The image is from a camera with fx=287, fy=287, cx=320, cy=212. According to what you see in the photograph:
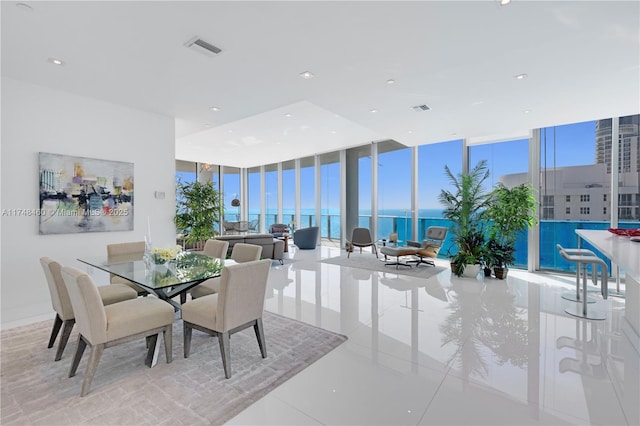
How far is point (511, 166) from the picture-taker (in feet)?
20.4

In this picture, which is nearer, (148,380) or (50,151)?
(148,380)

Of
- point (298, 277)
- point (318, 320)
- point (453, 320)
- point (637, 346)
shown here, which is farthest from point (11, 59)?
point (637, 346)

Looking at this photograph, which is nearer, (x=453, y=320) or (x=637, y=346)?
(x=637, y=346)

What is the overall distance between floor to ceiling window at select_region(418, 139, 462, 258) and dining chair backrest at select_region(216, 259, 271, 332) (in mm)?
5709

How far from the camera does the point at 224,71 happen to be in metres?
3.41

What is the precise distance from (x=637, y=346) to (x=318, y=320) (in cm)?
320

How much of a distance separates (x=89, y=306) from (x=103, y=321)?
0.15 m

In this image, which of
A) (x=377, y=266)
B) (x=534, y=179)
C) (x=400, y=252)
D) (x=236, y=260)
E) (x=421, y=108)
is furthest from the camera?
(x=377, y=266)

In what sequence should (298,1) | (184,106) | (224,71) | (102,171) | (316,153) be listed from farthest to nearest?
(316,153), (184,106), (102,171), (224,71), (298,1)

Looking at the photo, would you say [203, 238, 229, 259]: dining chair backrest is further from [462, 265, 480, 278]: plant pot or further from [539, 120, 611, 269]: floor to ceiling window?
[539, 120, 611, 269]: floor to ceiling window

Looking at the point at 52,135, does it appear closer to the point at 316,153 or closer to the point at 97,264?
the point at 97,264

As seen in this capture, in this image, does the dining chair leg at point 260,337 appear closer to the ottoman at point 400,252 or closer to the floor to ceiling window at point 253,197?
the ottoman at point 400,252

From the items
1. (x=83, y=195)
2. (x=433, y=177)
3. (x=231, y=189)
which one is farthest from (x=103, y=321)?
(x=231, y=189)

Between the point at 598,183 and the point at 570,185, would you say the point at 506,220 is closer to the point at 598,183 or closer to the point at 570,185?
the point at 570,185
